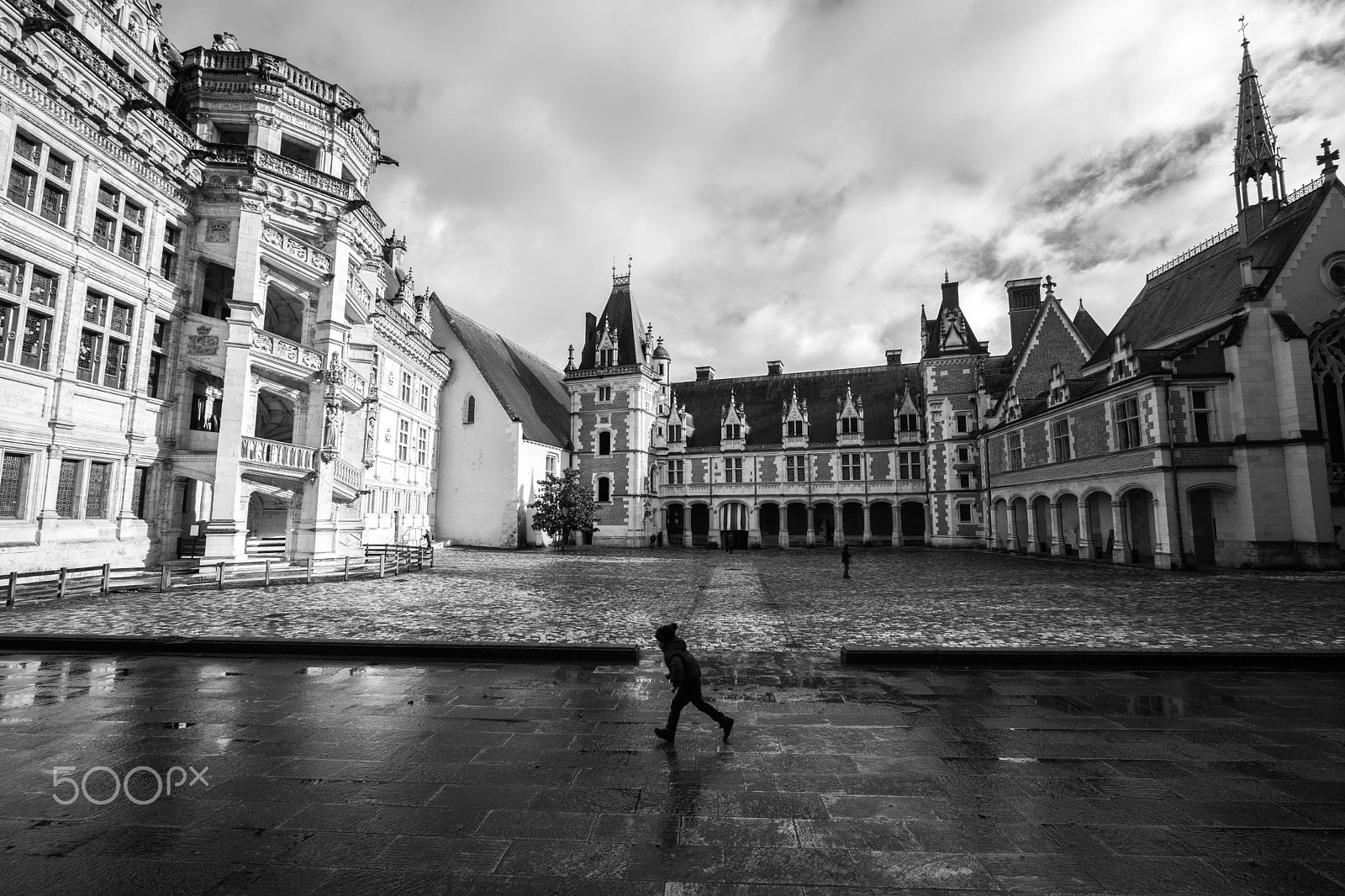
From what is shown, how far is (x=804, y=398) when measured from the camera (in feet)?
162

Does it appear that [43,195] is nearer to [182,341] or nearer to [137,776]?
[182,341]

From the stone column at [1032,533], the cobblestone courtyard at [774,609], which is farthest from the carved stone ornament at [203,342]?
the stone column at [1032,533]

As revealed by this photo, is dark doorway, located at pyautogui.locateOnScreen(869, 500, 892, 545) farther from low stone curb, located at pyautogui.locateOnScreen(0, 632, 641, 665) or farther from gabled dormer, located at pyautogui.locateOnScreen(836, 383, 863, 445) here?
low stone curb, located at pyautogui.locateOnScreen(0, 632, 641, 665)

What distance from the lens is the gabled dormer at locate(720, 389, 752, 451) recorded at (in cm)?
4725

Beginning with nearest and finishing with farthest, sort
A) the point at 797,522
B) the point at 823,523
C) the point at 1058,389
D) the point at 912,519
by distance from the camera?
the point at 1058,389, the point at 912,519, the point at 823,523, the point at 797,522

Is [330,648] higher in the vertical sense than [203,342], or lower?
lower

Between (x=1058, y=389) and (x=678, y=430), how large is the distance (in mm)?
26245

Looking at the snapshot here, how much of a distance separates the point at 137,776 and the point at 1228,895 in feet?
23.4

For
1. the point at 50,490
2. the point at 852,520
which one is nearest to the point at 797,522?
the point at 852,520

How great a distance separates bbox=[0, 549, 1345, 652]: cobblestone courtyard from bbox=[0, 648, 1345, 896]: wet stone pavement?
270cm

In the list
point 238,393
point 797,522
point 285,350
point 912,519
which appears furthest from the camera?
point 797,522

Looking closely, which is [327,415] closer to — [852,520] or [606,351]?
[606,351]

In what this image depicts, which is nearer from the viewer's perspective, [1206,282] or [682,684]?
[682,684]

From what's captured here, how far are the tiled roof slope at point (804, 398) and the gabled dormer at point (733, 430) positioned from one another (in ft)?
2.25
